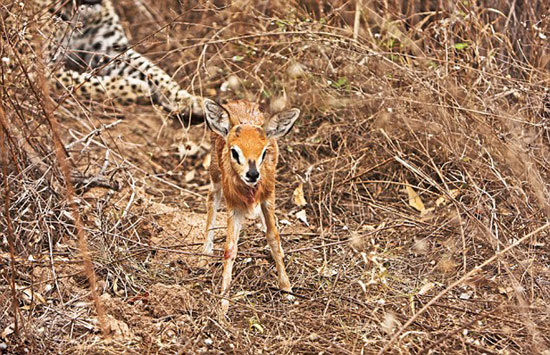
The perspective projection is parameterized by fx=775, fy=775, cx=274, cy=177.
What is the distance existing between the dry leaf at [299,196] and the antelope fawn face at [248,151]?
148 cm

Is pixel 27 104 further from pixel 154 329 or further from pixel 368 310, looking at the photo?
pixel 368 310

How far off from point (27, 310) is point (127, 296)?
565 millimetres

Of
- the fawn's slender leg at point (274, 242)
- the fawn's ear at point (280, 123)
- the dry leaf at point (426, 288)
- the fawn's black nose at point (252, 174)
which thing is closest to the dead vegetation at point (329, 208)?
the dry leaf at point (426, 288)

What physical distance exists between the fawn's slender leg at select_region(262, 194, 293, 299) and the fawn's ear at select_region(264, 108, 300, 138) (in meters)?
0.36

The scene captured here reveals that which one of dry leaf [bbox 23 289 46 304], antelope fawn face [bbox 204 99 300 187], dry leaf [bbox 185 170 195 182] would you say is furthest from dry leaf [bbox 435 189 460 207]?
dry leaf [bbox 23 289 46 304]

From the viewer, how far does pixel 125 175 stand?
18.4 ft

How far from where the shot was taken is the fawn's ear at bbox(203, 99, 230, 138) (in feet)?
14.0

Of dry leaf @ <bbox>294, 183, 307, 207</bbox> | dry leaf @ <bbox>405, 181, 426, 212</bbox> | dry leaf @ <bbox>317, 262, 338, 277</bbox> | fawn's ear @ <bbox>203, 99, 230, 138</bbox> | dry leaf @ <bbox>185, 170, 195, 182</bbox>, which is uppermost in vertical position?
fawn's ear @ <bbox>203, 99, 230, 138</bbox>

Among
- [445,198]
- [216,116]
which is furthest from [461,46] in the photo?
[216,116]

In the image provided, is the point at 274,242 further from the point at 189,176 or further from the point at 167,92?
the point at 167,92

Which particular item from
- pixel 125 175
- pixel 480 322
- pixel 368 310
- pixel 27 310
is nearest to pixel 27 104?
pixel 125 175

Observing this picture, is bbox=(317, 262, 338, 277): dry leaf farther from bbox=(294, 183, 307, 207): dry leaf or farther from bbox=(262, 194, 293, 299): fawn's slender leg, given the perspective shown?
bbox=(294, 183, 307, 207): dry leaf

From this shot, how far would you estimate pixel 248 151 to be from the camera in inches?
159

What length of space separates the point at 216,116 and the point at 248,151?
1.30ft
